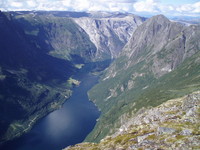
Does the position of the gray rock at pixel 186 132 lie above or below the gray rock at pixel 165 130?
below

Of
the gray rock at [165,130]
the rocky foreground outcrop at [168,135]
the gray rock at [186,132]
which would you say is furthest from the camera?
the gray rock at [165,130]

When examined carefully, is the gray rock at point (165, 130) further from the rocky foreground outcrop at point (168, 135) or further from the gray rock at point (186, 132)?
the gray rock at point (186, 132)

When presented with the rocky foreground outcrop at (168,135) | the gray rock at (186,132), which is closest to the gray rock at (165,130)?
the rocky foreground outcrop at (168,135)

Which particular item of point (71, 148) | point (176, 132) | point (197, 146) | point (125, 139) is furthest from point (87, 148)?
point (197, 146)

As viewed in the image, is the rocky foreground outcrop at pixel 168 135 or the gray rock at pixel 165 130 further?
the gray rock at pixel 165 130

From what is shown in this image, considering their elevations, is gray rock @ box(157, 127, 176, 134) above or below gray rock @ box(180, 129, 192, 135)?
above

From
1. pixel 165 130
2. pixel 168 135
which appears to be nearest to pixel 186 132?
pixel 168 135

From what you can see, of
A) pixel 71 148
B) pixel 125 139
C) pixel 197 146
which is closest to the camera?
pixel 197 146

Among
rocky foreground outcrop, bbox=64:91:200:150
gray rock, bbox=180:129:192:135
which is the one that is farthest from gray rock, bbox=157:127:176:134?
gray rock, bbox=180:129:192:135

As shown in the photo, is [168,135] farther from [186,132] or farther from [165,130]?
[186,132]

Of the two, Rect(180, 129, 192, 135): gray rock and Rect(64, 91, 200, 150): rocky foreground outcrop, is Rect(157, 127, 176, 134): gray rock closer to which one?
Rect(64, 91, 200, 150): rocky foreground outcrop

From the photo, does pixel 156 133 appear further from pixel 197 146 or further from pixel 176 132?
pixel 197 146
